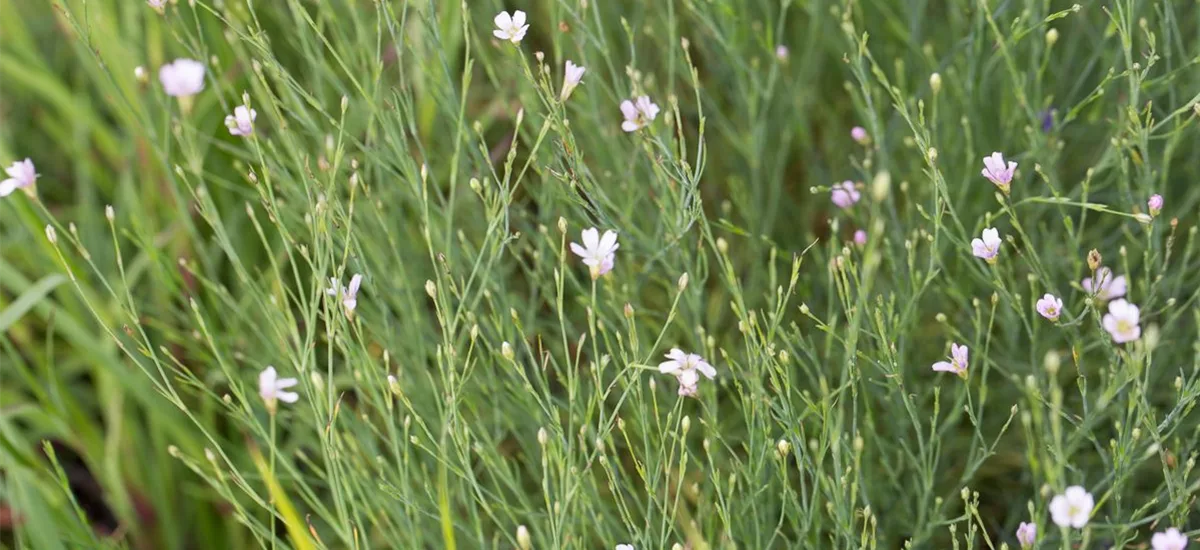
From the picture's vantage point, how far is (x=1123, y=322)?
105 centimetres

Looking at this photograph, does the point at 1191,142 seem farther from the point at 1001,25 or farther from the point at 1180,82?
the point at 1001,25

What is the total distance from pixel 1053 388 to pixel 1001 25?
0.98 metres

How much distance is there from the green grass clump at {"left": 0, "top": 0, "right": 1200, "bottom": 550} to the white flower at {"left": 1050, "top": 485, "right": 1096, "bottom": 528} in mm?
105

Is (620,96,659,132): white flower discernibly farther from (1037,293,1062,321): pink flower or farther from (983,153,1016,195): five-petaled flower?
(1037,293,1062,321): pink flower

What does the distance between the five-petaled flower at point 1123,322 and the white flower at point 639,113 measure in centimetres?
57

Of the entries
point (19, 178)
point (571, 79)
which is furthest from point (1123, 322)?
point (19, 178)

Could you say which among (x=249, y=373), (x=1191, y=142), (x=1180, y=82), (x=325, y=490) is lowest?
(x=325, y=490)

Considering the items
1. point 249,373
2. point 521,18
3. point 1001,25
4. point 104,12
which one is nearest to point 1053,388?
point 521,18

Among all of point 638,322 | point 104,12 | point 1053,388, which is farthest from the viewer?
point 104,12

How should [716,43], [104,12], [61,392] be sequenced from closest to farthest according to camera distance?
[61,392]
[716,43]
[104,12]

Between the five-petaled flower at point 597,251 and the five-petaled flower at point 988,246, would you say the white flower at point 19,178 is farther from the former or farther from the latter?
the five-petaled flower at point 988,246

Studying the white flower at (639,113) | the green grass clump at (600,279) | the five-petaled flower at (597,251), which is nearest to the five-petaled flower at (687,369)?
the green grass clump at (600,279)

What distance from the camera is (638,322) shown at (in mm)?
1645

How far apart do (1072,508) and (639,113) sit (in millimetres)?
685
